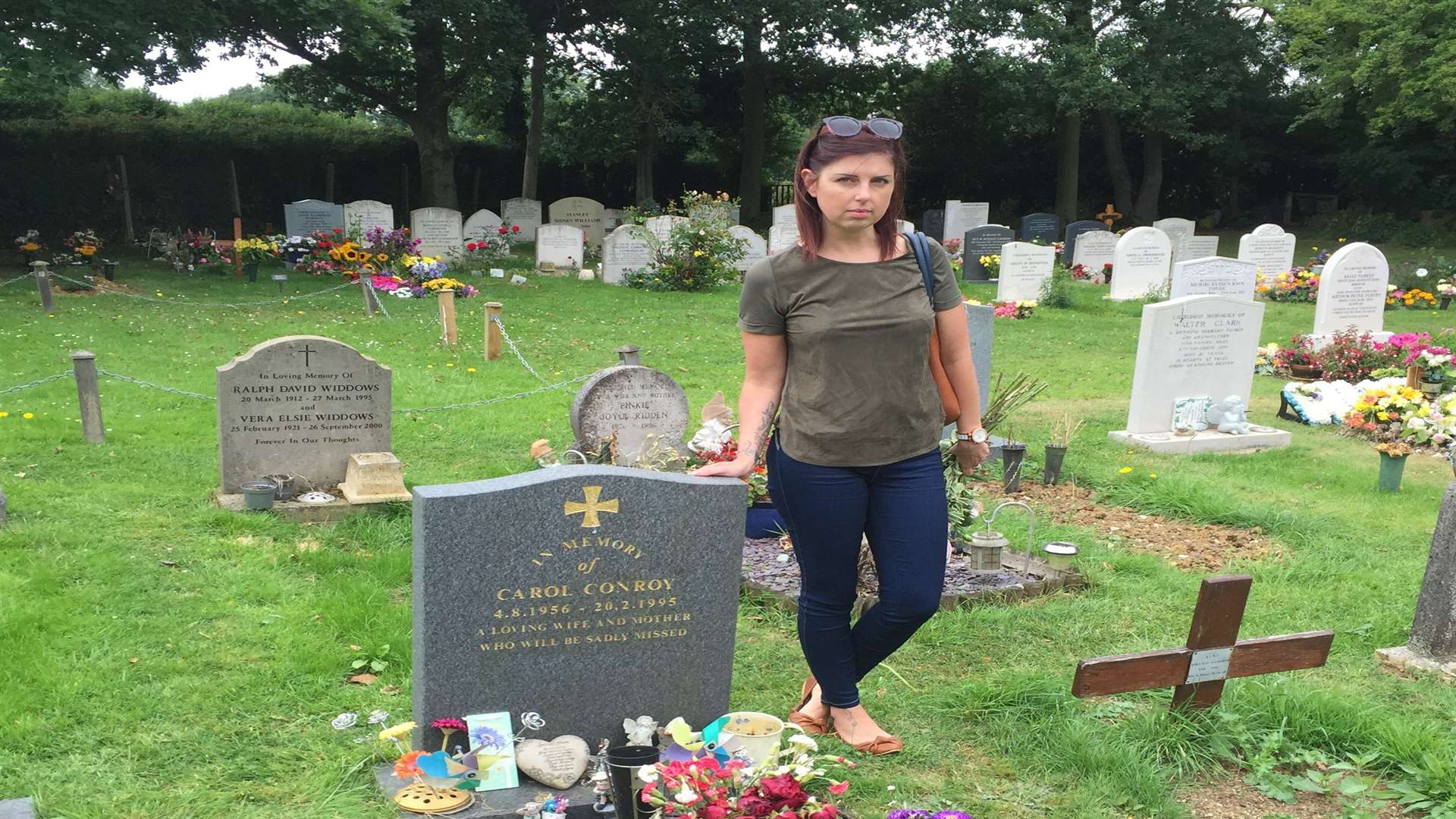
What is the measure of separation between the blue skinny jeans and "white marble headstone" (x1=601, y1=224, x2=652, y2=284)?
49.8 ft

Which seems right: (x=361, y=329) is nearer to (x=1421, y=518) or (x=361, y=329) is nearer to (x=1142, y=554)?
(x=1142, y=554)

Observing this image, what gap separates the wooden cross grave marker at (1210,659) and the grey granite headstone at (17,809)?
3.00 meters

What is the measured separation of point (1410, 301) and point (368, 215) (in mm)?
16252

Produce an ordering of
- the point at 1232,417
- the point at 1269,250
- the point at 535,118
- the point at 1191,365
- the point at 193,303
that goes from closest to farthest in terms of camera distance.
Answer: the point at 1232,417 → the point at 1191,365 → the point at 193,303 → the point at 1269,250 → the point at 535,118

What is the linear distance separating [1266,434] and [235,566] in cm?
729

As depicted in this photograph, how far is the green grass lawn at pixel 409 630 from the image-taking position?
3615mm

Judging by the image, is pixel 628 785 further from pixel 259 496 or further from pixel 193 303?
pixel 193 303

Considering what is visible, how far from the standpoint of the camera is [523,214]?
82.3 ft

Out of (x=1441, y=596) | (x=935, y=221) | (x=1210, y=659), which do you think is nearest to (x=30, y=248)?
(x=935, y=221)

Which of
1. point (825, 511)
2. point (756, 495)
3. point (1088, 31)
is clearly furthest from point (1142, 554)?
point (1088, 31)

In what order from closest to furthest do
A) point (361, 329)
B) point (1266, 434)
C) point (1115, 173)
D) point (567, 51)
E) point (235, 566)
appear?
point (235, 566), point (1266, 434), point (361, 329), point (567, 51), point (1115, 173)

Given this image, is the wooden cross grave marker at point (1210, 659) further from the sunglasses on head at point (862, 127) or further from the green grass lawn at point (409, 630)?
the sunglasses on head at point (862, 127)

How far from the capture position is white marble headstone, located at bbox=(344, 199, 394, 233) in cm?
1953

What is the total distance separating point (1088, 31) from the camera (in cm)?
2845
